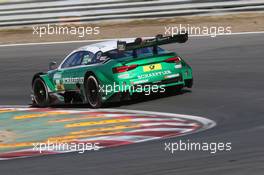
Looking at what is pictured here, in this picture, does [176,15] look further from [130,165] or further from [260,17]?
[130,165]

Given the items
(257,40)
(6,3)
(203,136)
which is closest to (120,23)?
(6,3)

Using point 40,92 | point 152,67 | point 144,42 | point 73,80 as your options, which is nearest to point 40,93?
point 40,92

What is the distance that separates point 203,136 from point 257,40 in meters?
11.3

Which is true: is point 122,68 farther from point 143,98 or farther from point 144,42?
point 143,98

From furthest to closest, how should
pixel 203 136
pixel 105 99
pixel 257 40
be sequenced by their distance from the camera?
pixel 257 40 < pixel 105 99 < pixel 203 136

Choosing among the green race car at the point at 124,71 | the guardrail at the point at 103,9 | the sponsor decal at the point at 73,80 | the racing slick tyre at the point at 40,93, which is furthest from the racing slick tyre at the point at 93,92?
the guardrail at the point at 103,9

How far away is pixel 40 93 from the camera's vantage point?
52.7 ft

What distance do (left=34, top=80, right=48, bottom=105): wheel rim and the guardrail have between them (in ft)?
33.2

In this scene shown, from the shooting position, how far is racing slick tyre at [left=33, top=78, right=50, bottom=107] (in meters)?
15.9

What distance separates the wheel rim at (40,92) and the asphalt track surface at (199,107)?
0.92 metres

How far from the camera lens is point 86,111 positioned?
565 inches

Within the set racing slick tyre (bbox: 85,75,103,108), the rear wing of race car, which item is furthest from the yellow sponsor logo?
racing slick tyre (bbox: 85,75,103,108)

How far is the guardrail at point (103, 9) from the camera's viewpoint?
82.4 feet

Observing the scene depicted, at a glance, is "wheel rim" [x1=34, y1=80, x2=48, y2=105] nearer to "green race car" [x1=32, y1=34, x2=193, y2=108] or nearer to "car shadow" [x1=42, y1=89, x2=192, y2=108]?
"car shadow" [x1=42, y1=89, x2=192, y2=108]
